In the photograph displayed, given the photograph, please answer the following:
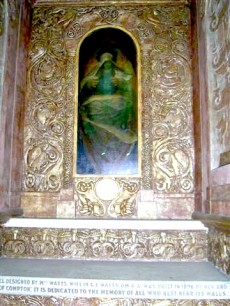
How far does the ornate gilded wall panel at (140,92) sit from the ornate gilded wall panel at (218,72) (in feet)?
2.32

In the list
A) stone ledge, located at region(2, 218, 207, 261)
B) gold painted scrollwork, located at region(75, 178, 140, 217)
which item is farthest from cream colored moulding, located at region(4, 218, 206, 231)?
gold painted scrollwork, located at region(75, 178, 140, 217)

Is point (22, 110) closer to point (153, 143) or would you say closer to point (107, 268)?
point (153, 143)

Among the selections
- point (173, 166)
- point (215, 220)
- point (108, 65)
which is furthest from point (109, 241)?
point (108, 65)

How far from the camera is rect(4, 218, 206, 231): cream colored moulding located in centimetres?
321

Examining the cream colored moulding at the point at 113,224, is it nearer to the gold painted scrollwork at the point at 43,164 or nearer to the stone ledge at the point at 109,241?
the stone ledge at the point at 109,241

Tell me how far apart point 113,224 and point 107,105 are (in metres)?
1.58

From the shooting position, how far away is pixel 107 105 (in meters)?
4.07

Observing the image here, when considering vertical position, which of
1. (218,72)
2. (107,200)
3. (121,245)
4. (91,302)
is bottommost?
(91,302)

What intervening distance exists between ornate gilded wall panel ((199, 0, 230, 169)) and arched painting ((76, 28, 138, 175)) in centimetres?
104

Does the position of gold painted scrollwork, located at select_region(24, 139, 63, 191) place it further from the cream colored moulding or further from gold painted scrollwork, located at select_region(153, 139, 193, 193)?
gold painted scrollwork, located at select_region(153, 139, 193, 193)

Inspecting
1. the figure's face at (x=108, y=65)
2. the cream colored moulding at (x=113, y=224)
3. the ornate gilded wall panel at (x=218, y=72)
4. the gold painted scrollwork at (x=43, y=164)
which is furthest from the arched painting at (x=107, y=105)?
the ornate gilded wall panel at (x=218, y=72)

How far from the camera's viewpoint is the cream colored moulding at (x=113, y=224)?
3211 millimetres

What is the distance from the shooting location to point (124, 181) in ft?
12.7

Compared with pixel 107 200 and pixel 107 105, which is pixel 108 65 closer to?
pixel 107 105
